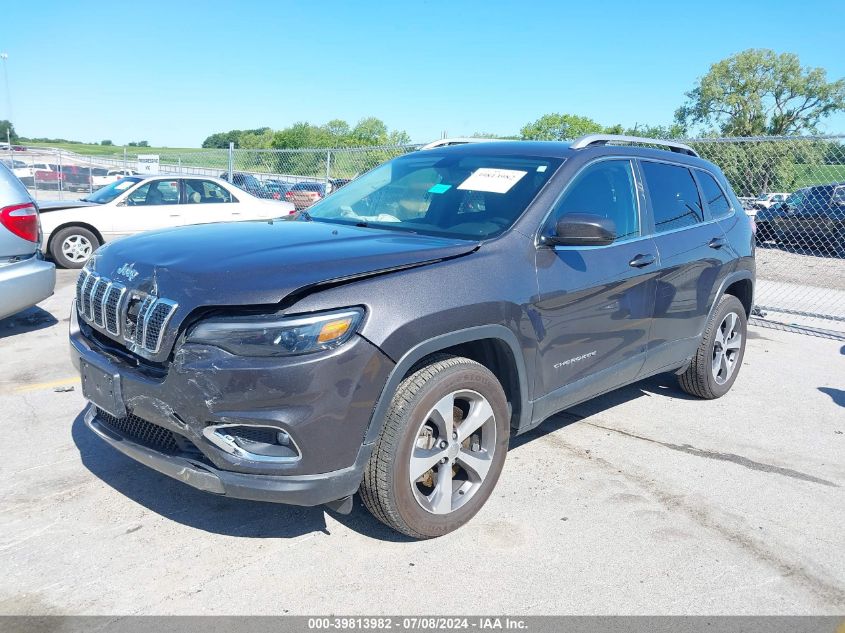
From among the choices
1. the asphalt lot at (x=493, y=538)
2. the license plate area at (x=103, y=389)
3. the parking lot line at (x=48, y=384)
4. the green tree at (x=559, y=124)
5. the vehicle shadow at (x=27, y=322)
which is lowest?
the asphalt lot at (x=493, y=538)

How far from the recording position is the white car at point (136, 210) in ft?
36.1

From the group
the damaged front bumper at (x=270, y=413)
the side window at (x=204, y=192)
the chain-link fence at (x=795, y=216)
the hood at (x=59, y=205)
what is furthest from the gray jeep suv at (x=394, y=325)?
the side window at (x=204, y=192)

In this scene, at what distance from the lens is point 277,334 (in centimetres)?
270

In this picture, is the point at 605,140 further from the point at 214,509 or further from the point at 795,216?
the point at 795,216

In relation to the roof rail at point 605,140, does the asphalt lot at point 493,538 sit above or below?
below

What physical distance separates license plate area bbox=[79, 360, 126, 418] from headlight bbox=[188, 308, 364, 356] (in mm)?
553

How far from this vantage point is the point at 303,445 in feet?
8.91

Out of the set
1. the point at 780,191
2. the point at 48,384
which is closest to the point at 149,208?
the point at 48,384

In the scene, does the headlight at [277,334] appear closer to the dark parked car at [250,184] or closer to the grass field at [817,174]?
the grass field at [817,174]

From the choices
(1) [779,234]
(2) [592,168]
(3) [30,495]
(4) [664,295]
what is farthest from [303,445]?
(1) [779,234]

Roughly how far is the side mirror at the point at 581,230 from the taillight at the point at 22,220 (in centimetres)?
484

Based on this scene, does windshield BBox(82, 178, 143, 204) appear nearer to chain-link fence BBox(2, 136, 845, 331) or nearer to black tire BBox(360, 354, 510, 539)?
chain-link fence BBox(2, 136, 845, 331)

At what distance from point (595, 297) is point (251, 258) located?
1.89 metres

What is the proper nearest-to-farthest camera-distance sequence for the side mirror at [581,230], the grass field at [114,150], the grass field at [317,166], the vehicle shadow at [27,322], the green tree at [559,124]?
the side mirror at [581,230], the vehicle shadow at [27,322], the grass field at [317,166], the grass field at [114,150], the green tree at [559,124]
